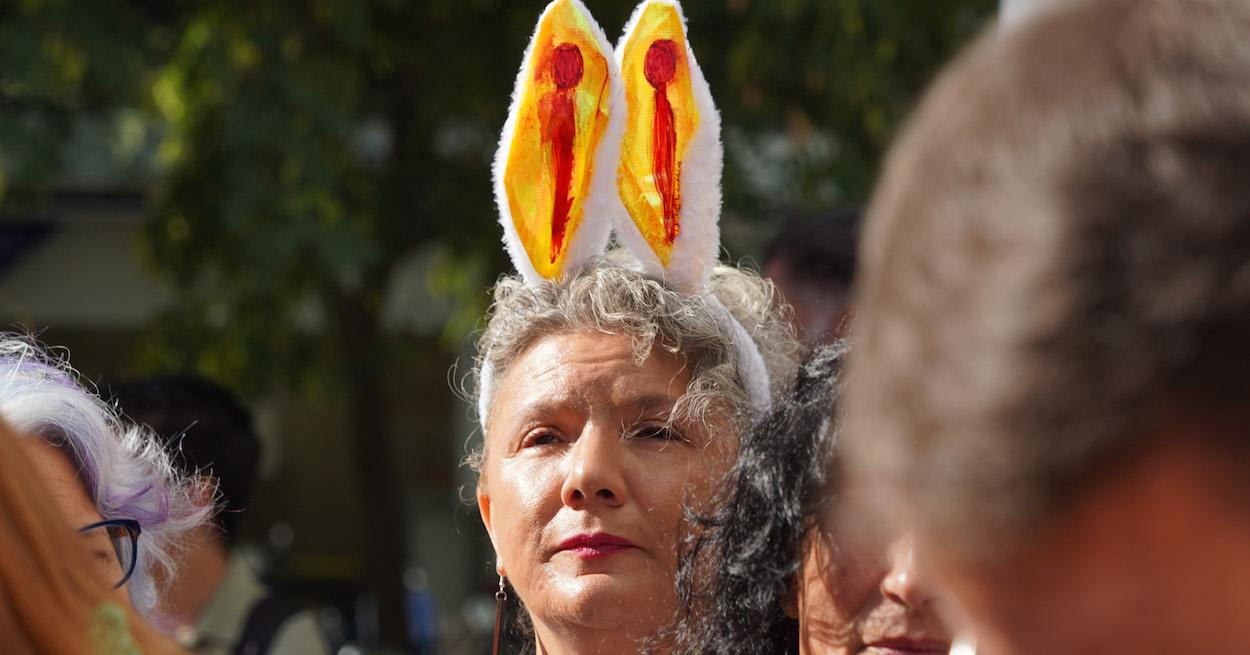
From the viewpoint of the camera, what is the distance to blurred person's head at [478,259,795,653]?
2.16 m

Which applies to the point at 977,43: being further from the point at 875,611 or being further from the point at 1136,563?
the point at 875,611

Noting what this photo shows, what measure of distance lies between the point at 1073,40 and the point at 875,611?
108 cm

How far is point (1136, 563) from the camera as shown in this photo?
69cm

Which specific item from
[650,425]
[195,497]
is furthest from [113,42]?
[650,425]

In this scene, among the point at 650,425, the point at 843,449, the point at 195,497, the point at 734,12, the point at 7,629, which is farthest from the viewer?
the point at 734,12

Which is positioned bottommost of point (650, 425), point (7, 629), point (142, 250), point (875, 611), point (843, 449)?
point (7, 629)

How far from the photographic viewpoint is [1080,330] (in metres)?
0.64

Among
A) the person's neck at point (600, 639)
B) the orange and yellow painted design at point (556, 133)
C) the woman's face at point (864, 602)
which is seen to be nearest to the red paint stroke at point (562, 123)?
the orange and yellow painted design at point (556, 133)

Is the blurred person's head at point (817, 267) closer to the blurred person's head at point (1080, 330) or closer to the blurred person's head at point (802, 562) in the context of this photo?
the blurred person's head at point (802, 562)

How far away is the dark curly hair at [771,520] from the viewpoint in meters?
1.75

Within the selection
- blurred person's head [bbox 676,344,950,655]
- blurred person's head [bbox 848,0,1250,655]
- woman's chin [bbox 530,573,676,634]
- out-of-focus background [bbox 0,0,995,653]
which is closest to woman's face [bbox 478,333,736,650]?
woman's chin [bbox 530,573,676,634]

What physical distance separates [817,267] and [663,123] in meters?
1.10

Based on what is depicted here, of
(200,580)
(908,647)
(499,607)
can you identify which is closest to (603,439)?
(499,607)

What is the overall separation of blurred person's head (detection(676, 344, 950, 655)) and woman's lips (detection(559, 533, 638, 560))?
0.74 feet
